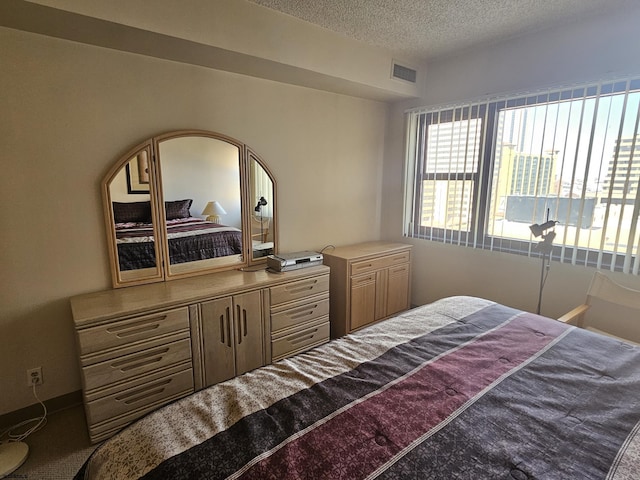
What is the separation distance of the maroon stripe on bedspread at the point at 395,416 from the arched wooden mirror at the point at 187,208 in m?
1.74

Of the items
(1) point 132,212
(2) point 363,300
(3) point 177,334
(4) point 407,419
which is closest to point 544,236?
(2) point 363,300

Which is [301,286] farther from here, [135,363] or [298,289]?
[135,363]

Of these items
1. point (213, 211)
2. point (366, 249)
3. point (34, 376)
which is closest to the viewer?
point (34, 376)

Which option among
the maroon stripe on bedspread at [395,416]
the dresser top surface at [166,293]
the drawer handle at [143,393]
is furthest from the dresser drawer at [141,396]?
the maroon stripe on bedspread at [395,416]

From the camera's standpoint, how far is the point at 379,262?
3168 mm

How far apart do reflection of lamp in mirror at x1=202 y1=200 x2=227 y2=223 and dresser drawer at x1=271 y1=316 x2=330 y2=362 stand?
1.05 metres

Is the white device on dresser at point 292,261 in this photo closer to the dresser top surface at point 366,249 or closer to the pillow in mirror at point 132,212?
the dresser top surface at point 366,249

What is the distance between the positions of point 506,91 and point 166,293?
3111 mm

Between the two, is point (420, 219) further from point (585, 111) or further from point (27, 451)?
point (27, 451)

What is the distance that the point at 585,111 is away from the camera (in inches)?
92.2

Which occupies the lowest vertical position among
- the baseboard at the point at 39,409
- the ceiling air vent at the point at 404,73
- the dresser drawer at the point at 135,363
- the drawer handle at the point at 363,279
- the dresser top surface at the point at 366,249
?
the baseboard at the point at 39,409

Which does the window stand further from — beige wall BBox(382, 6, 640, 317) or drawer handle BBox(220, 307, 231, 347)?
drawer handle BBox(220, 307, 231, 347)

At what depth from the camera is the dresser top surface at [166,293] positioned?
1.80 metres

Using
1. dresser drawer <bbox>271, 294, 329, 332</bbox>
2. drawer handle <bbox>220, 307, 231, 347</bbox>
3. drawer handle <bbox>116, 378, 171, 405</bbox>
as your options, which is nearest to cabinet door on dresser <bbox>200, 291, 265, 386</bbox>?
drawer handle <bbox>220, 307, 231, 347</bbox>
